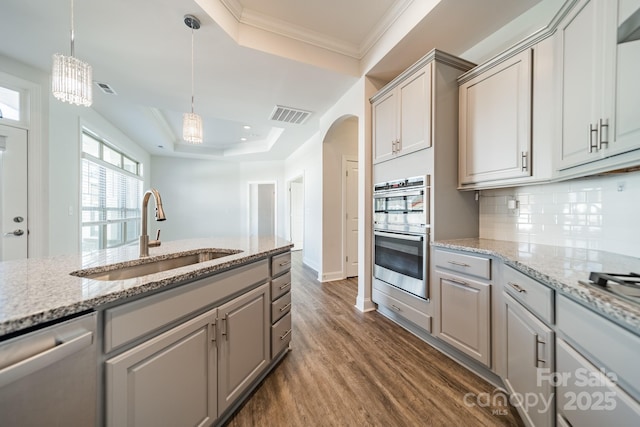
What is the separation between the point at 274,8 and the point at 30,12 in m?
1.81

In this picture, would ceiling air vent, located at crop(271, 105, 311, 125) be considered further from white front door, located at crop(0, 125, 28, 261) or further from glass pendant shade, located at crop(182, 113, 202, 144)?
white front door, located at crop(0, 125, 28, 261)

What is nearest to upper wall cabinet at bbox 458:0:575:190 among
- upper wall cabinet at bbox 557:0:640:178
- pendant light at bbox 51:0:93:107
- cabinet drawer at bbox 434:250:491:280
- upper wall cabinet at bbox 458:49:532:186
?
upper wall cabinet at bbox 458:49:532:186

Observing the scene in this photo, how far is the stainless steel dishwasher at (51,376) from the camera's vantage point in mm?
553

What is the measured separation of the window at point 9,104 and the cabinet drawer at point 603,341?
4.53 metres

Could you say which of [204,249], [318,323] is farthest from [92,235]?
[318,323]

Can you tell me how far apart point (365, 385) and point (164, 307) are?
1.40m

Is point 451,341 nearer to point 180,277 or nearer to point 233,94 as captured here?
point 180,277

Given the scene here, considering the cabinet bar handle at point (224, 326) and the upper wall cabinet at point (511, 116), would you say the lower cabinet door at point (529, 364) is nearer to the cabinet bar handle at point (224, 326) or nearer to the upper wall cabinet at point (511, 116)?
the upper wall cabinet at point (511, 116)

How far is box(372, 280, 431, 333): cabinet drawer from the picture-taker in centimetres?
208

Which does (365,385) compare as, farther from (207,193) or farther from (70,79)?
(207,193)

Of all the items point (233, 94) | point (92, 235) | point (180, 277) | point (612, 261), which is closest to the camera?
point (180, 277)

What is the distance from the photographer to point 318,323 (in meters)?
2.51

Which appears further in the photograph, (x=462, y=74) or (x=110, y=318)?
(x=462, y=74)

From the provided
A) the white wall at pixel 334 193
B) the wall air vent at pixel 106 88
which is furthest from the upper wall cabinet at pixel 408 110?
the wall air vent at pixel 106 88
